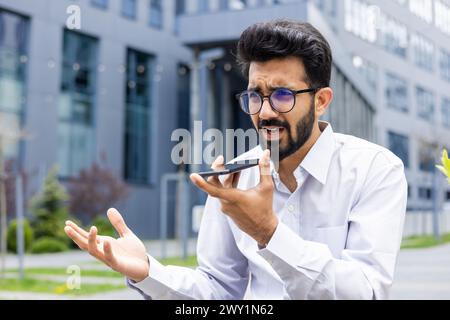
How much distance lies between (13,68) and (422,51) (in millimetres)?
8414

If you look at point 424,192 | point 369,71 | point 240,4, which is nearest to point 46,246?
point 240,4

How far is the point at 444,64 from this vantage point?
1680mm

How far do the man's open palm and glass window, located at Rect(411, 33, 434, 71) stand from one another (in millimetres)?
1049

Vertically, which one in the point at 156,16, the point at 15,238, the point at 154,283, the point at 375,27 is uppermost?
the point at 156,16

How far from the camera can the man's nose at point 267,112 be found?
80 centimetres

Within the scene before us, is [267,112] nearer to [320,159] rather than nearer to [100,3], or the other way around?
[320,159]

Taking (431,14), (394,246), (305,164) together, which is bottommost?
(394,246)

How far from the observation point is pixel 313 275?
76 cm

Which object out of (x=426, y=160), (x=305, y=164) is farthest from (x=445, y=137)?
(x=305, y=164)

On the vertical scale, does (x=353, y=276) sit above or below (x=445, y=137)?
below

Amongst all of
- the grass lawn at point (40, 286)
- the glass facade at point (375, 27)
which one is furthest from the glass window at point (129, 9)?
the glass facade at point (375, 27)

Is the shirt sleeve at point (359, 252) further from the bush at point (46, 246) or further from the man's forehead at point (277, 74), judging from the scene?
the bush at point (46, 246)
